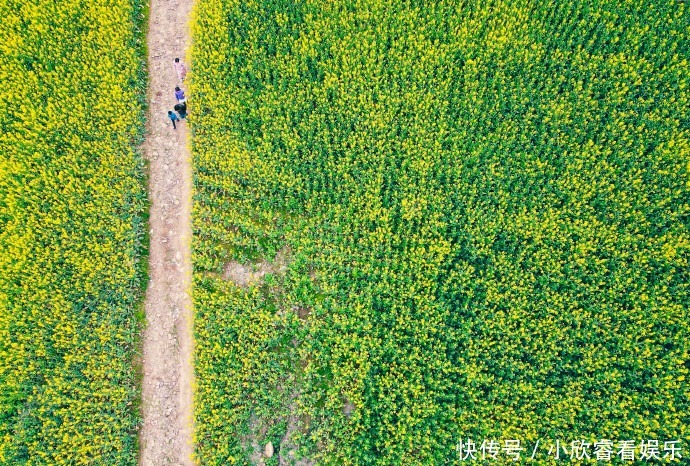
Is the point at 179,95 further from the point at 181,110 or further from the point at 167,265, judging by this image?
the point at 167,265

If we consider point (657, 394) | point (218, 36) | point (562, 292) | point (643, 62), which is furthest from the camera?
point (218, 36)

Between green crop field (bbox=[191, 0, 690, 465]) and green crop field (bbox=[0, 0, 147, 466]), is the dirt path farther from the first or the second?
green crop field (bbox=[191, 0, 690, 465])

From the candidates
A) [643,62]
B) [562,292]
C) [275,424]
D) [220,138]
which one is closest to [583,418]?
[562,292]

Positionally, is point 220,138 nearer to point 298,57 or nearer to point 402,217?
point 298,57

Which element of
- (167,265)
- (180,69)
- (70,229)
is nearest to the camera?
(70,229)

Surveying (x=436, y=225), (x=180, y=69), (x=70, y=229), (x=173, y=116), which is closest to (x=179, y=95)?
(x=173, y=116)

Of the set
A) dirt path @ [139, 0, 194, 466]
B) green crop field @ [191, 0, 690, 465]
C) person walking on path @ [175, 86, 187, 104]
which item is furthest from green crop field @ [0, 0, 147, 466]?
green crop field @ [191, 0, 690, 465]

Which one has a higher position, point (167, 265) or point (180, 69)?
point (180, 69)
